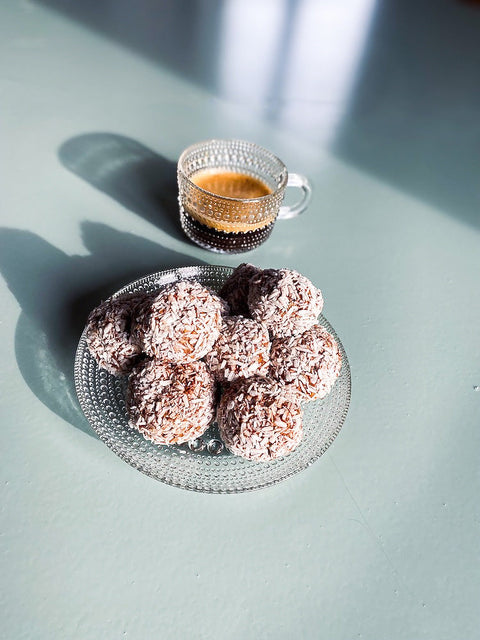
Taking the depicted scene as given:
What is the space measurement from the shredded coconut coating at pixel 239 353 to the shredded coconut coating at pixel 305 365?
0.02 m

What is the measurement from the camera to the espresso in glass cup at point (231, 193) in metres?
1.05

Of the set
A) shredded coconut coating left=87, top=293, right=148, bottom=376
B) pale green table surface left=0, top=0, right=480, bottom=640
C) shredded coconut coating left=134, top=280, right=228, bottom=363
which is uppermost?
shredded coconut coating left=134, top=280, right=228, bottom=363

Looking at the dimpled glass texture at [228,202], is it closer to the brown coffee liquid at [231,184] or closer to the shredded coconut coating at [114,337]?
the brown coffee liquid at [231,184]

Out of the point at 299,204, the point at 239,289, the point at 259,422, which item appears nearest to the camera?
the point at 259,422

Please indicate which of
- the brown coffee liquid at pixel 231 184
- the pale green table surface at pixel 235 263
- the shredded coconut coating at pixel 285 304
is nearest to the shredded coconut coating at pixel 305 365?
the shredded coconut coating at pixel 285 304

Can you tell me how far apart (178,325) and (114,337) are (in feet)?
0.38

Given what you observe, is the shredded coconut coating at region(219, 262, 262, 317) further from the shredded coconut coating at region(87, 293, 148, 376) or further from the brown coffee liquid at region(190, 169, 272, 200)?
the brown coffee liquid at region(190, 169, 272, 200)

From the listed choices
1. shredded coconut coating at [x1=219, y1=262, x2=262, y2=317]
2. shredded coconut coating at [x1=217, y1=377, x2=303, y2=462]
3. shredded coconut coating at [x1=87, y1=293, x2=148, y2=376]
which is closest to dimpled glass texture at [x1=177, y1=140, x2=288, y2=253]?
shredded coconut coating at [x1=219, y1=262, x2=262, y2=317]

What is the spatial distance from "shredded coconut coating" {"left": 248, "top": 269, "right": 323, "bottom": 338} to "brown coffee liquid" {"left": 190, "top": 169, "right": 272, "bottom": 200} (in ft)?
1.25

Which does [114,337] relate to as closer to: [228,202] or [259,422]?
[259,422]

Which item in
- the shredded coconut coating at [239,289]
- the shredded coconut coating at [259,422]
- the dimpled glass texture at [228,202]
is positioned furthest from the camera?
the dimpled glass texture at [228,202]

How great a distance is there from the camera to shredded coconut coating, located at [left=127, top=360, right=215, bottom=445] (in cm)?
72

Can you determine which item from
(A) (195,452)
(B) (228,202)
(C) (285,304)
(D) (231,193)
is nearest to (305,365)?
(C) (285,304)

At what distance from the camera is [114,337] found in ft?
2.61
